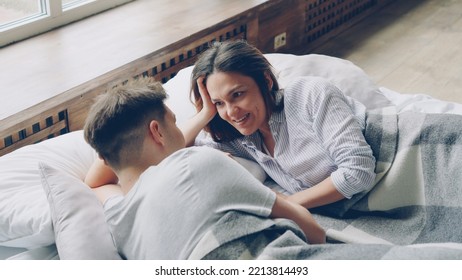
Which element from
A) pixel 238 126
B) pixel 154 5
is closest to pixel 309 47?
pixel 154 5

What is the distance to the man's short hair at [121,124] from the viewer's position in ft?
4.52

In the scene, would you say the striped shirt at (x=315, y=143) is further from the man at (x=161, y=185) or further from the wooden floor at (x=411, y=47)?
the wooden floor at (x=411, y=47)

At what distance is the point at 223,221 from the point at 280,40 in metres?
1.97

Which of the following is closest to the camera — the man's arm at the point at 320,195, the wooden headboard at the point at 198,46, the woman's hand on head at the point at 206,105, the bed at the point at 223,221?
the bed at the point at 223,221

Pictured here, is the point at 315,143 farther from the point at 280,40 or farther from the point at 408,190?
the point at 280,40

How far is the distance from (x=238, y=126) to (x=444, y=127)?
1.63 feet

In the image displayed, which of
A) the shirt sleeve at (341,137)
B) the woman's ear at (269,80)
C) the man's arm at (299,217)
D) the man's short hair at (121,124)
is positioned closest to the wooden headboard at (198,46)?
the man's short hair at (121,124)

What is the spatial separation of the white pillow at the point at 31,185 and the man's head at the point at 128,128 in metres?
0.19

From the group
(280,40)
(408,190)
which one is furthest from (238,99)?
(280,40)

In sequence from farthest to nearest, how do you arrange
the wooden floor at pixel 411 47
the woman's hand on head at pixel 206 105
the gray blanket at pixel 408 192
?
the wooden floor at pixel 411 47 < the woman's hand on head at pixel 206 105 < the gray blanket at pixel 408 192

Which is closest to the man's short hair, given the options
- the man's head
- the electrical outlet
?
the man's head

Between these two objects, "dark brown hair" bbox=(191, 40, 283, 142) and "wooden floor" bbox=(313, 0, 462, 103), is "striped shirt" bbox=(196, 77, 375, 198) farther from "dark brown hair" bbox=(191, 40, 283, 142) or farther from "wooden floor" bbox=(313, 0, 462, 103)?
"wooden floor" bbox=(313, 0, 462, 103)

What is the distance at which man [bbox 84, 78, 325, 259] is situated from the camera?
1.23 m
